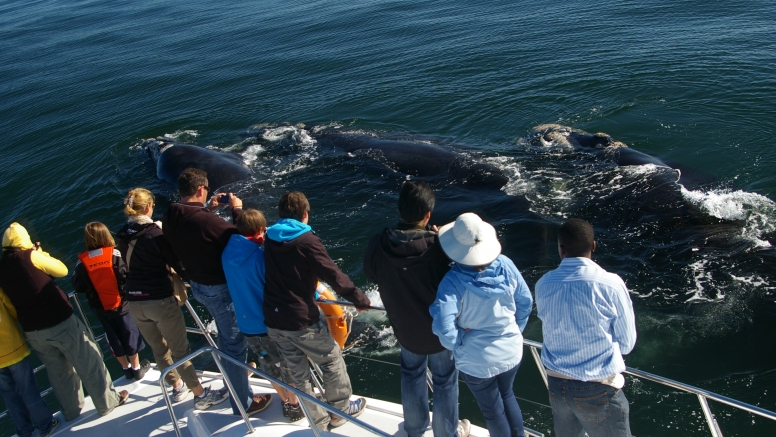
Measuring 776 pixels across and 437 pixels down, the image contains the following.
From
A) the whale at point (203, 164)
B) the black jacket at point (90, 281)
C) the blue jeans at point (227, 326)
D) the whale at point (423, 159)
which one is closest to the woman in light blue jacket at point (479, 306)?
the blue jeans at point (227, 326)

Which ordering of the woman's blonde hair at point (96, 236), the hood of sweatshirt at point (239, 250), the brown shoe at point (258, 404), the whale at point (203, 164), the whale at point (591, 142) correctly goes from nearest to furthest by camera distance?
the hood of sweatshirt at point (239, 250) → the brown shoe at point (258, 404) → the woman's blonde hair at point (96, 236) → the whale at point (591, 142) → the whale at point (203, 164)

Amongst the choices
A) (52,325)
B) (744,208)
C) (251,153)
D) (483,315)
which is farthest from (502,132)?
(52,325)

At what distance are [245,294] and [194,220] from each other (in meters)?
0.89

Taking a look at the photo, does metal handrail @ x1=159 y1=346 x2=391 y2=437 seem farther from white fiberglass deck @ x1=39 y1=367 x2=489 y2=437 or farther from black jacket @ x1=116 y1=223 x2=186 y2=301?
black jacket @ x1=116 y1=223 x2=186 y2=301

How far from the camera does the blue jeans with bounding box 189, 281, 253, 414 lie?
18.5 ft

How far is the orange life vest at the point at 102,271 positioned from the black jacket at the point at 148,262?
525 millimetres

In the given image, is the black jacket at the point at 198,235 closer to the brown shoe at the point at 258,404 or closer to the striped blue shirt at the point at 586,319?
the brown shoe at the point at 258,404

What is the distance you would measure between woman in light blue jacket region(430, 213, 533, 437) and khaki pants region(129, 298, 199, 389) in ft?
10.9

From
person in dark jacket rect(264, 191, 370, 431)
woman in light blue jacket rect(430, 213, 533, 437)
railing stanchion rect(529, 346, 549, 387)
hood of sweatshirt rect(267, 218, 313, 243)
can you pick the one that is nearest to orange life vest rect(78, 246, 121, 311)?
person in dark jacket rect(264, 191, 370, 431)

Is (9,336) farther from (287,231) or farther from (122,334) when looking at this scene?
(287,231)

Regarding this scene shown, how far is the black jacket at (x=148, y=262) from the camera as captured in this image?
5.60m

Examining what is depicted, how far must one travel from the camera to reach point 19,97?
87.0ft

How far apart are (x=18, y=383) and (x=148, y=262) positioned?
222cm

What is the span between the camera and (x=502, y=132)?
17.6 metres
